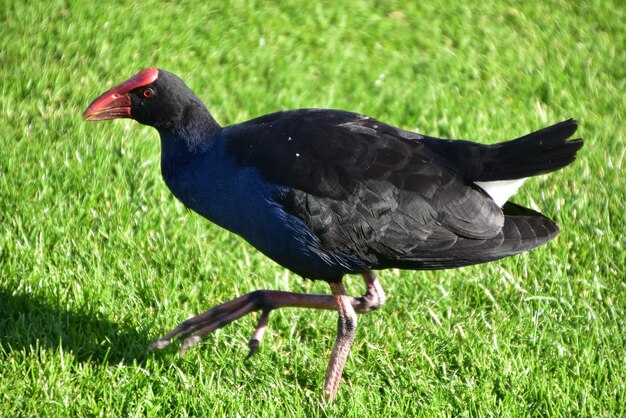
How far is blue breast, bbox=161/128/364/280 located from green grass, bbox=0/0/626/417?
541mm

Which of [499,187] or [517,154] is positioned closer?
[517,154]

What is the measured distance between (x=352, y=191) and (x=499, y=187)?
1.99 ft

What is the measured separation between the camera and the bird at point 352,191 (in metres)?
3.37

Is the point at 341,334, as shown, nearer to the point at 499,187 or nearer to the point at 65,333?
the point at 499,187

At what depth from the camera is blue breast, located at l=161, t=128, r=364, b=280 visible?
3.37 metres

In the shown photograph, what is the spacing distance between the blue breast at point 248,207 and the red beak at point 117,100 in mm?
266

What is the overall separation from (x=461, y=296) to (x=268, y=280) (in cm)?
92

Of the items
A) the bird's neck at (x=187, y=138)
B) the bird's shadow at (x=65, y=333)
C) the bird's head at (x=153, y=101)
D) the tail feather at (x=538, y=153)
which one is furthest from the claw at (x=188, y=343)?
the tail feather at (x=538, y=153)

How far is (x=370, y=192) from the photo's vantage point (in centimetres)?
339

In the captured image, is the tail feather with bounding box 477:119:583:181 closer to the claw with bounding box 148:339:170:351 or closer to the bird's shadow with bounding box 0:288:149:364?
the claw with bounding box 148:339:170:351

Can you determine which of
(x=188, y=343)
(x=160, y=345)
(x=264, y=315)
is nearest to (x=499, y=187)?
(x=264, y=315)

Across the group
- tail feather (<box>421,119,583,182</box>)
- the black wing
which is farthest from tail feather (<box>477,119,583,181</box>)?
the black wing

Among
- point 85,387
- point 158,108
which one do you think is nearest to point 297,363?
point 85,387

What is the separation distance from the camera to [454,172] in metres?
3.49
